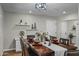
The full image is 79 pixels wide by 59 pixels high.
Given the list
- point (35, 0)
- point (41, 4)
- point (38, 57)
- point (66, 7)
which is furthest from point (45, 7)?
point (38, 57)

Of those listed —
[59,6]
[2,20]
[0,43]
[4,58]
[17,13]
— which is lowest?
[4,58]

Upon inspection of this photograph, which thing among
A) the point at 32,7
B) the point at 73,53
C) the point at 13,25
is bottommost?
the point at 73,53

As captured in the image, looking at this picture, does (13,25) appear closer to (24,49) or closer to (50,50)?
(24,49)

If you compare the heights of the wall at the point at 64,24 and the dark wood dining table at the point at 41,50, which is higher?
the wall at the point at 64,24

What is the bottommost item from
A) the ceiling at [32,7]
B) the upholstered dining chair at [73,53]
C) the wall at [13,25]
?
the upholstered dining chair at [73,53]

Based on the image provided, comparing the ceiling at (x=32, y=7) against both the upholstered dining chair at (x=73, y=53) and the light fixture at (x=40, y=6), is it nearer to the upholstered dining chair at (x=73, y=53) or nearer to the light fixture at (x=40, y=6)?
the light fixture at (x=40, y=6)

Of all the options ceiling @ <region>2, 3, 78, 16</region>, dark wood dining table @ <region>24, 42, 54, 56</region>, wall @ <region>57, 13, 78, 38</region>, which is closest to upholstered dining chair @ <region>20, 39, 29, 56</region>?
dark wood dining table @ <region>24, 42, 54, 56</region>

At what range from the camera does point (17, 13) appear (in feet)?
6.82

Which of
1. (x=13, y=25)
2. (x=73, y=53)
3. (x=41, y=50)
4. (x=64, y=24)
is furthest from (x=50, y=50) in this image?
(x=13, y=25)

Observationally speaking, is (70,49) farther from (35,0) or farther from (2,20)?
(2,20)

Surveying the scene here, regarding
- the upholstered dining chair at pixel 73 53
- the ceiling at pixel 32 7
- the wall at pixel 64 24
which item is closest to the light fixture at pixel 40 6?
the ceiling at pixel 32 7

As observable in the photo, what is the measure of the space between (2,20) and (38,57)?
3.22ft

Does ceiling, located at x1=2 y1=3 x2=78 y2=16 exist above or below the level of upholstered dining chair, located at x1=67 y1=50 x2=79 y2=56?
above

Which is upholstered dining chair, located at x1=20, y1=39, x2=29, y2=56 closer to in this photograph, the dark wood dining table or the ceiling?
the dark wood dining table
